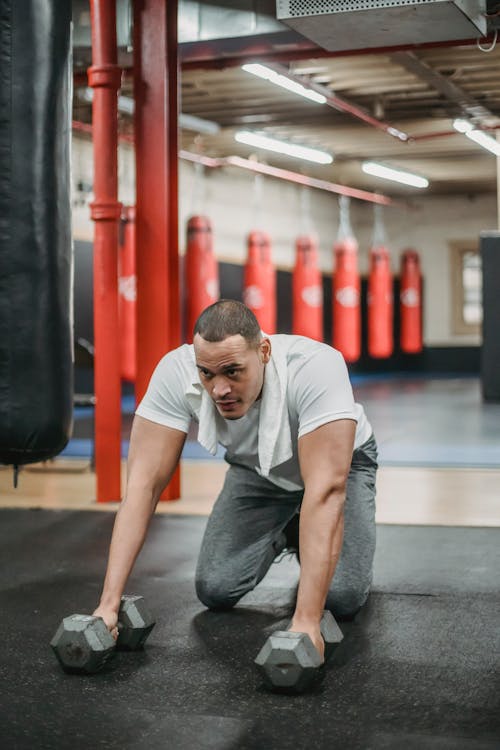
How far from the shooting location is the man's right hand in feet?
7.54

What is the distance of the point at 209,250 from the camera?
8727 mm

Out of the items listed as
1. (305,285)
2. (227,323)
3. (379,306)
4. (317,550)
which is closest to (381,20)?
(227,323)

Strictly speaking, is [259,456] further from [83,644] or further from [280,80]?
[280,80]

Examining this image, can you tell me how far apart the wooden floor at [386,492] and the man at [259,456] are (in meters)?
1.38

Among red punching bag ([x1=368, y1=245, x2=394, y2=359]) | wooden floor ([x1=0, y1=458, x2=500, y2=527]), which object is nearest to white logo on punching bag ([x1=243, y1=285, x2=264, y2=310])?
red punching bag ([x1=368, y1=245, x2=394, y2=359])

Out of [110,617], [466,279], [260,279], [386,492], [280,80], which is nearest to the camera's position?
[110,617]

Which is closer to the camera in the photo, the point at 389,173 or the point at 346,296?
the point at 346,296

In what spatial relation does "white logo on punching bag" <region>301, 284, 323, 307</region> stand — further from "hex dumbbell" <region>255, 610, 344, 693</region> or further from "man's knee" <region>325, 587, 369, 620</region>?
"hex dumbbell" <region>255, 610, 344, 693</region>

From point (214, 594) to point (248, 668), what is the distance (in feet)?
1.61

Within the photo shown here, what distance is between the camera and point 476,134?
9.10 meters

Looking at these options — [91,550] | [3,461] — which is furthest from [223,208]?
[3,461]

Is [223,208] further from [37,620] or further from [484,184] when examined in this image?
[37,620]

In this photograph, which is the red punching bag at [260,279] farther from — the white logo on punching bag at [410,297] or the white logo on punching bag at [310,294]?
the white logo on punching bag at [410,297]

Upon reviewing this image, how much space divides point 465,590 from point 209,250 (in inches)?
239
